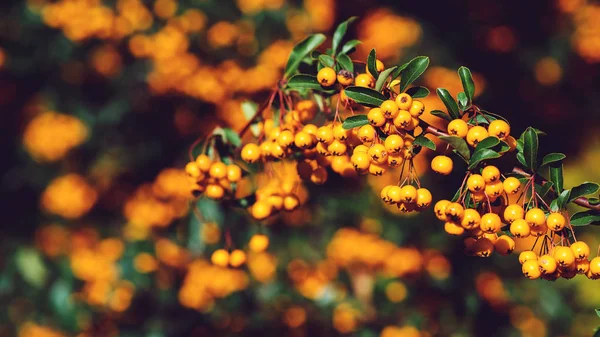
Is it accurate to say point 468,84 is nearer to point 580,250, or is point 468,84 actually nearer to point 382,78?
point 382,78

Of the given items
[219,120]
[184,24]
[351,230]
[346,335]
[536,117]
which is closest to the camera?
[346,335]

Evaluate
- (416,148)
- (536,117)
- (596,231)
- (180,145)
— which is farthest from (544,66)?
(416,148)

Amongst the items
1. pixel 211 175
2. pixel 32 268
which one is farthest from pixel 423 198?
pixel 32 268

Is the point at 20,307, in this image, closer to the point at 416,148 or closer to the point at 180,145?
the point at 180,145

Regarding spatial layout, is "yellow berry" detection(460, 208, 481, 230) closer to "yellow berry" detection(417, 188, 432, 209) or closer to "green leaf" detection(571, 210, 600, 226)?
"yellow berry" detection(417, 188, 432, 209)

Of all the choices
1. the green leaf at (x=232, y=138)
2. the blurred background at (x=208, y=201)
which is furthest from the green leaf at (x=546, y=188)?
the blurred background at (x=208, y=201)
